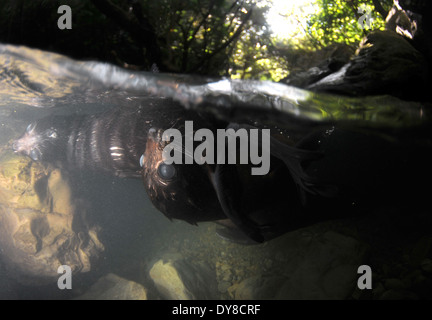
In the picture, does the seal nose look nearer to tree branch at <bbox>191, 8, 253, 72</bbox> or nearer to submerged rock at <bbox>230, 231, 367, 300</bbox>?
tree branch at <bbox>191, 8, 253, 72</bbox>

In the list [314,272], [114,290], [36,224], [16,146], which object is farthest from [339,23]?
[36,224]

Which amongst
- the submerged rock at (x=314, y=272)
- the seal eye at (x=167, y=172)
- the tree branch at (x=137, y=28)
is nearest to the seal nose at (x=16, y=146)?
the seal eye at (x=167, y=172)

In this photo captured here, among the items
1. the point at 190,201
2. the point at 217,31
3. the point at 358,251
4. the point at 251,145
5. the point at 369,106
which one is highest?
the point at 217,31

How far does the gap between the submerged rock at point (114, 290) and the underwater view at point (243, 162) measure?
0.15 feet

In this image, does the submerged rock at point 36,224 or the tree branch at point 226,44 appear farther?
the submerged rock at point 36,224

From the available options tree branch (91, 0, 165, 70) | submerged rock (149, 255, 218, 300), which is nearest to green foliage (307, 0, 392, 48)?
tree branch (91, 0, 165, 70)

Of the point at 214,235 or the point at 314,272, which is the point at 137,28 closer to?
the point at 314,272

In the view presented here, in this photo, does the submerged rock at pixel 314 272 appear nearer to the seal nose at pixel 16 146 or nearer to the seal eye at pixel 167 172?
the seal eye at pixel 167 172

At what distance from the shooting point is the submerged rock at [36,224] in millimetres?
7410

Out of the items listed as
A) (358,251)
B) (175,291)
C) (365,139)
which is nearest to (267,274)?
(358,251)

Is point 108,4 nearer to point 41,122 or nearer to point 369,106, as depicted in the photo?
point 369,106

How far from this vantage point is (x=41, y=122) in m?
7.64

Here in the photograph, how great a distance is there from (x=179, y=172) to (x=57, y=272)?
6076 mm

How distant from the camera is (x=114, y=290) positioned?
750cm
